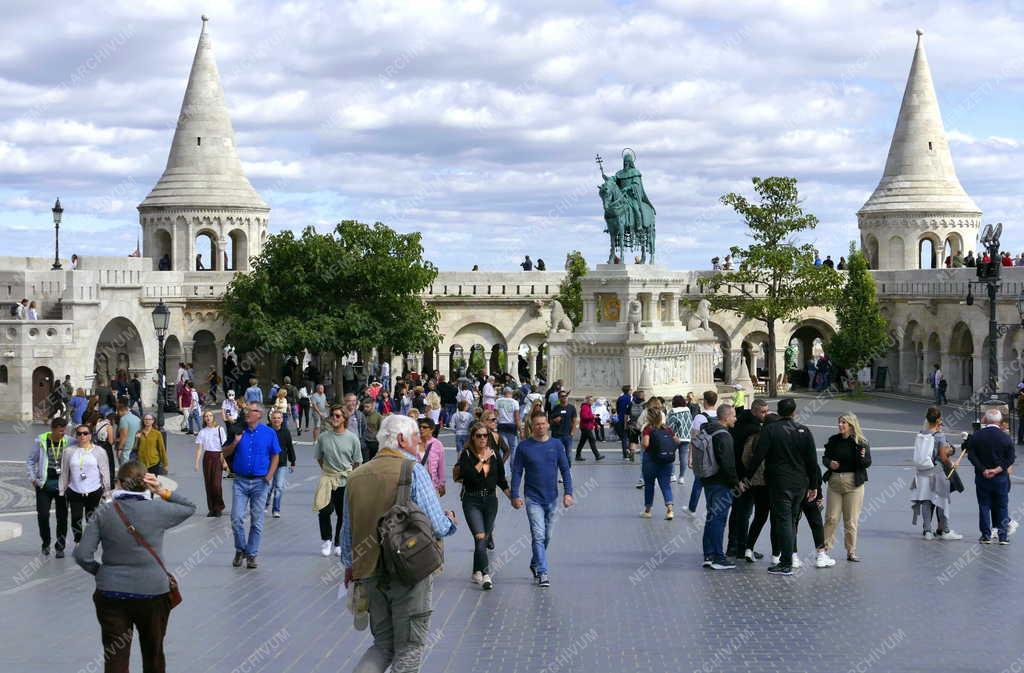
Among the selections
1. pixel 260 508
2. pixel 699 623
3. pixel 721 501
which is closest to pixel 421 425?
pixel 260 508

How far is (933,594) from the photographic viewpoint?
1116 cm

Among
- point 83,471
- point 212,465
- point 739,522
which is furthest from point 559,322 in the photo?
point 739,522

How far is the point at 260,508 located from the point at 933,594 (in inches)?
219

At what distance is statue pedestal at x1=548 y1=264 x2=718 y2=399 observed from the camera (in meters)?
32.7

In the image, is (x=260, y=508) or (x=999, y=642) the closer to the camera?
(x=999, y=642)

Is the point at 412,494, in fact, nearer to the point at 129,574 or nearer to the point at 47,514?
the point at 129,574

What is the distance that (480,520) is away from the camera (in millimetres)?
Answer: 11719

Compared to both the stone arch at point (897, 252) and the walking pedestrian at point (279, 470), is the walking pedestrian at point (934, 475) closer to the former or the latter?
the walking pedestrian at point (279, 470)

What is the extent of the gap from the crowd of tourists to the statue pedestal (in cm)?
1553

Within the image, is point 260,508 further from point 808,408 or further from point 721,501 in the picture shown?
point 808,408

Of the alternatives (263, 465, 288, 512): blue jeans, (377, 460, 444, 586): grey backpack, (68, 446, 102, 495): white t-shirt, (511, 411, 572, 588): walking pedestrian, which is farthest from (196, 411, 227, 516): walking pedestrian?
(377, 460, 444, 586): grey backpack

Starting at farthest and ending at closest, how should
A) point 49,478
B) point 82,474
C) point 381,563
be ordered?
point 49,478
point 82,474
point 381,563

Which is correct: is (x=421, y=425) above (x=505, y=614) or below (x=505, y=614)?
above

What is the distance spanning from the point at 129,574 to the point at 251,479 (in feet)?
15.5
